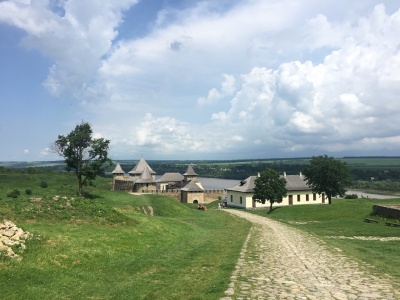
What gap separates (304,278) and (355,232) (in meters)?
17.8

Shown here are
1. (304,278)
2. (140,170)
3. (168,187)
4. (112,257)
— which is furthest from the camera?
(140,170)

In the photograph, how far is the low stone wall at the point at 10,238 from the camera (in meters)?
11.7

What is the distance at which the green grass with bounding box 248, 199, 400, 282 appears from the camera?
14.2 metres

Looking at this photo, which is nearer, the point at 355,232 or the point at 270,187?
the point at 355,232

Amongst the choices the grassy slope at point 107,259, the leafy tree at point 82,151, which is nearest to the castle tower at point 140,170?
the leafy tree at point 82,151

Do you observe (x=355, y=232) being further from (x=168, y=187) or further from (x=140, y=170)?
(x=140, y=170)

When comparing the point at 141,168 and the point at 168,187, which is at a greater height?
the point at 141,168

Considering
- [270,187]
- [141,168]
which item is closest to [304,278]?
[270,187]

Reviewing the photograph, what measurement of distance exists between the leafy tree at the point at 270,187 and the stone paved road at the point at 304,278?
3837 cm

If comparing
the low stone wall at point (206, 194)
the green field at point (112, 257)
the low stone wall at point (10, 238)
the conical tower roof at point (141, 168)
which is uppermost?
the conical tower roof at point (141, 168)

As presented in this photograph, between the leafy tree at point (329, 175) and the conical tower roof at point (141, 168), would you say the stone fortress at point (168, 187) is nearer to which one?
the conical tower roof at point (141, 168)

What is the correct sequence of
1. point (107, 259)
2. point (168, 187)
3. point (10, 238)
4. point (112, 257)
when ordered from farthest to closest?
1. point (168, 187)
2. point (112, 257)
3. point (107, 259)
4. point (10, 238)

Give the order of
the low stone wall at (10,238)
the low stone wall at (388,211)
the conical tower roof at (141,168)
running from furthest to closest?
the conical tower roof at (141,168), the low stone wall at (388,211), the low stone wall at (10,238)

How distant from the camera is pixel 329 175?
56.7 m
